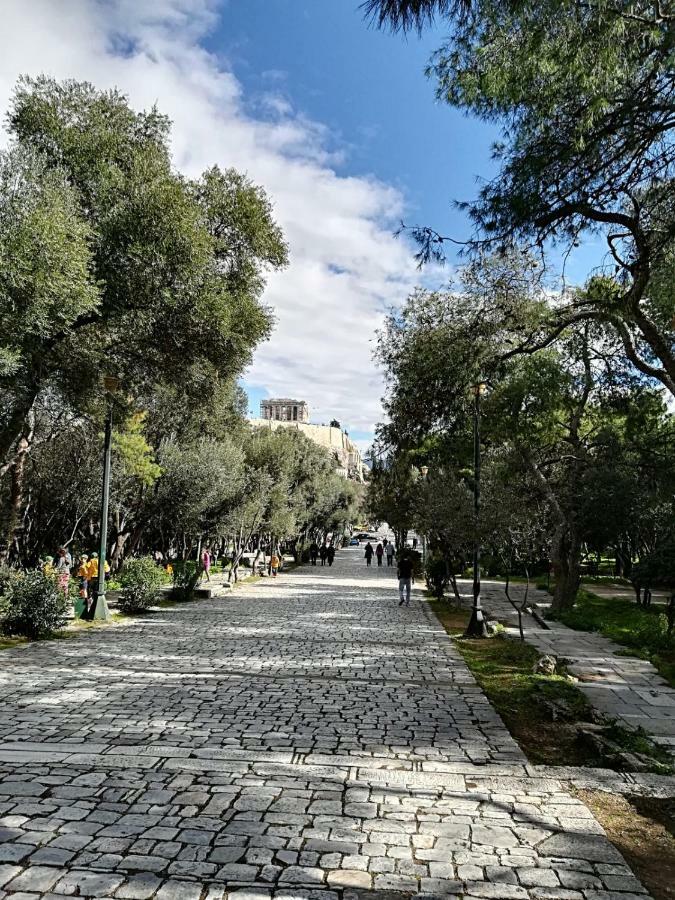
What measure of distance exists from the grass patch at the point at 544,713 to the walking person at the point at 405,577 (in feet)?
29.4

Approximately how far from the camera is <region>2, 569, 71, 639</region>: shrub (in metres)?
12.5

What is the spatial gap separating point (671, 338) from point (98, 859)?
31.3 ft

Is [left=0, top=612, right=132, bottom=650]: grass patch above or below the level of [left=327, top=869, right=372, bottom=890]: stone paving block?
below

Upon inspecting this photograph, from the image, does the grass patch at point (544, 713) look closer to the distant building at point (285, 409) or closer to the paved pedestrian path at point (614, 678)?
the paved pedestrian path at point (614, 678)

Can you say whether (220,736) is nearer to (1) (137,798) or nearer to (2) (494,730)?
(1) (137,798)

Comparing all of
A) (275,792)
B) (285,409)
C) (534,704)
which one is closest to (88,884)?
(275,792)

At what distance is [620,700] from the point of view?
8641 mm

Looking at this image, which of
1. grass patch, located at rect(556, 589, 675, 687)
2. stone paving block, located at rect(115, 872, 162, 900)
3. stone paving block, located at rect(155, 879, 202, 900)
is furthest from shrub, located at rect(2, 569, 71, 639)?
grass patch, located at rect(556, 589, 675, 687)

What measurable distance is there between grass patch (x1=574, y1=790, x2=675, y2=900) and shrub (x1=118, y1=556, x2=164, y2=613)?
46.8 ft

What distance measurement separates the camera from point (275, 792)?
506 cm

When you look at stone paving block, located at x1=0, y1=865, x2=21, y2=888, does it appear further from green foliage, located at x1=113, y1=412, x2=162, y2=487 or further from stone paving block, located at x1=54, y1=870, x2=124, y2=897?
green foliage, located at x1=113, y1=412, x2=162, y2=487

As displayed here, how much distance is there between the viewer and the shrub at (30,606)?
41.0 ft

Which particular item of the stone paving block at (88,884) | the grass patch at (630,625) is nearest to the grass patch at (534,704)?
the grass patch at (630,625)

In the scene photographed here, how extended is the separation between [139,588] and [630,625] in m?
13.0
